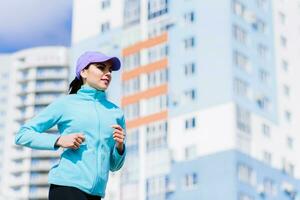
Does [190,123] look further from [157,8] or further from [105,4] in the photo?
[105,4]

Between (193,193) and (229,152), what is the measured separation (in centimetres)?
375

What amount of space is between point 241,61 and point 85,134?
51.3 metres

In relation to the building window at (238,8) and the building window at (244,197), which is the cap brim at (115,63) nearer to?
the building window at (244,197)

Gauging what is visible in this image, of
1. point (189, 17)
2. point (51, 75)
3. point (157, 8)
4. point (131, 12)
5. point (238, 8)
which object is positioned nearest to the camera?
point (238, 8)

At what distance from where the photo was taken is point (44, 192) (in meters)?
116

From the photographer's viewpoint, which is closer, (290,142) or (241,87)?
(241,87)

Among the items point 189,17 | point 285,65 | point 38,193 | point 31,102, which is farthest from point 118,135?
point 31,102

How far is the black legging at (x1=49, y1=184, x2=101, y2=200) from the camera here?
5305 mm

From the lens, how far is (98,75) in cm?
575

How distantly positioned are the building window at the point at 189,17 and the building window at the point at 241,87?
599 cm

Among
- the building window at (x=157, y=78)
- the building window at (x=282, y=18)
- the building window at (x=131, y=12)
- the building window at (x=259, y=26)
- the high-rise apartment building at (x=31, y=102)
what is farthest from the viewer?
the high-rise apartment building at (x=31, y=102)

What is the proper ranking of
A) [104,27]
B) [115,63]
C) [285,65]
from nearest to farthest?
[115,63] → [285,65] → [104,27]

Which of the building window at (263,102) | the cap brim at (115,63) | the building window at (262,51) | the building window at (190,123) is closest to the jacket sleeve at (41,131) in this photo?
the cap brim at (115,63)

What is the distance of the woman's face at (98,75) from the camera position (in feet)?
18.8
